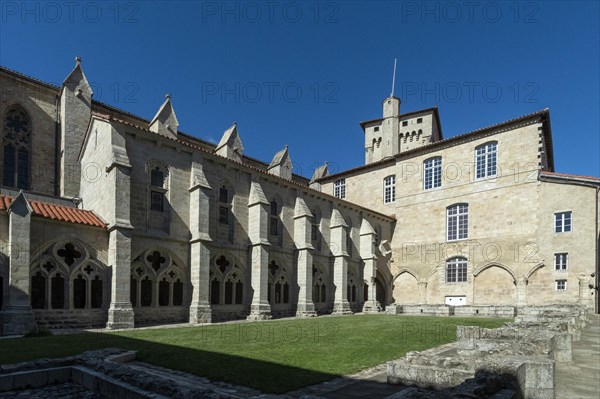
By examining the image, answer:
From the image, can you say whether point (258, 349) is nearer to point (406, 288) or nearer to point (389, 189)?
point (406, 288)

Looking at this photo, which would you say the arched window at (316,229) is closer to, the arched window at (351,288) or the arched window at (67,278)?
the arched window at (351,288)

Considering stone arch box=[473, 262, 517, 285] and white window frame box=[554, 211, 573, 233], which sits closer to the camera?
white window frame box=[554, 211, 573, 233]

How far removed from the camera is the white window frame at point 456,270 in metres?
30.6

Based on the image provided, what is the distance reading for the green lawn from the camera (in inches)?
295

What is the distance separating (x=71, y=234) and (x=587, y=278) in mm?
30072

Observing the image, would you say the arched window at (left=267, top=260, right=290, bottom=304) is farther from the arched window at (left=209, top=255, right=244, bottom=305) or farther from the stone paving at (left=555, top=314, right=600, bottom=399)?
the stone paving at (left=555, top=314, right=600, bottom=399)

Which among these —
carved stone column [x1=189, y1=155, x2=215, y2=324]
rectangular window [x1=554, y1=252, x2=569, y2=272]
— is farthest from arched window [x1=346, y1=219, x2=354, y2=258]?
rectangular window [x1=554, y1=252, x2=569, y2=272]

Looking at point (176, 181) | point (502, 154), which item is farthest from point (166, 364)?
point (502, 154)

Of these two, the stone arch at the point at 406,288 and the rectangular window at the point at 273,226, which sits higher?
the rectangular window at the point at 273,226

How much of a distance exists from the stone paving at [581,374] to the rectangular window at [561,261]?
15.0 meters

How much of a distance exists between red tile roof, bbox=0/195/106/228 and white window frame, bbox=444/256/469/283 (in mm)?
26785

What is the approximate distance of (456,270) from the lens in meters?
31.1

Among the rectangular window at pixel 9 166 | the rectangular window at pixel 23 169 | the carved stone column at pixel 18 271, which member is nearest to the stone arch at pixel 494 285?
the carved stone column at pixel 18 271

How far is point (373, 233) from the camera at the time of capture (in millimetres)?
32156
